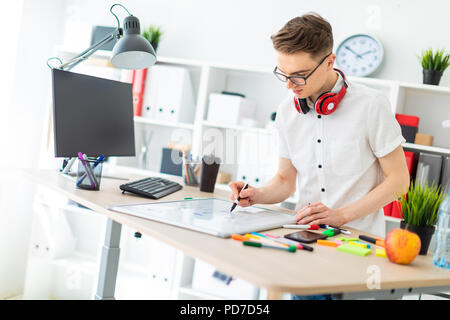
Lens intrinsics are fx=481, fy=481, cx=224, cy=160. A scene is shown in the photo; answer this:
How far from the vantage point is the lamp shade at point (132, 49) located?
186cm

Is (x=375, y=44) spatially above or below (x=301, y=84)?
above

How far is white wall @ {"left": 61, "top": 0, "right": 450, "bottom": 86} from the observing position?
9.26 ft

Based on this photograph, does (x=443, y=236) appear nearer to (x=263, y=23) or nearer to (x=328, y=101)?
(x=328, y=101)

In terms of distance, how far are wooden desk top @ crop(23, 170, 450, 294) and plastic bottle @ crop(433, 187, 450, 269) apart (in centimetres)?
3

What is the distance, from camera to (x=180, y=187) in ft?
6.54

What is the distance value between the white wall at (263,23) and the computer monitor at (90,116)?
1262mm

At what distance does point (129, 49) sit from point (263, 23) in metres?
1.54

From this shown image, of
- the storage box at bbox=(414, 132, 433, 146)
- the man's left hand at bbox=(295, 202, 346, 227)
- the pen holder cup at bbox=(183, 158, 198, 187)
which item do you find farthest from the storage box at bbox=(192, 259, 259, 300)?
the man's left hand at bbox=(295, 202, 346, 227)

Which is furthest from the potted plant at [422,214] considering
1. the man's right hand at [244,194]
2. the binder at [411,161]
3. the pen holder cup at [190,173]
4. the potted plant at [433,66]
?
the potted plant at [433,66]

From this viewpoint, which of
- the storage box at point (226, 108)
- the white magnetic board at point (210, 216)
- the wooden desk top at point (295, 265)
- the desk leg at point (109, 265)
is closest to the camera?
the wooden desk top at point (295, 265)

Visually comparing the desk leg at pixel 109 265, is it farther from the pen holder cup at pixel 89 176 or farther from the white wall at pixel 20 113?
the white wall at pixel 20 113
